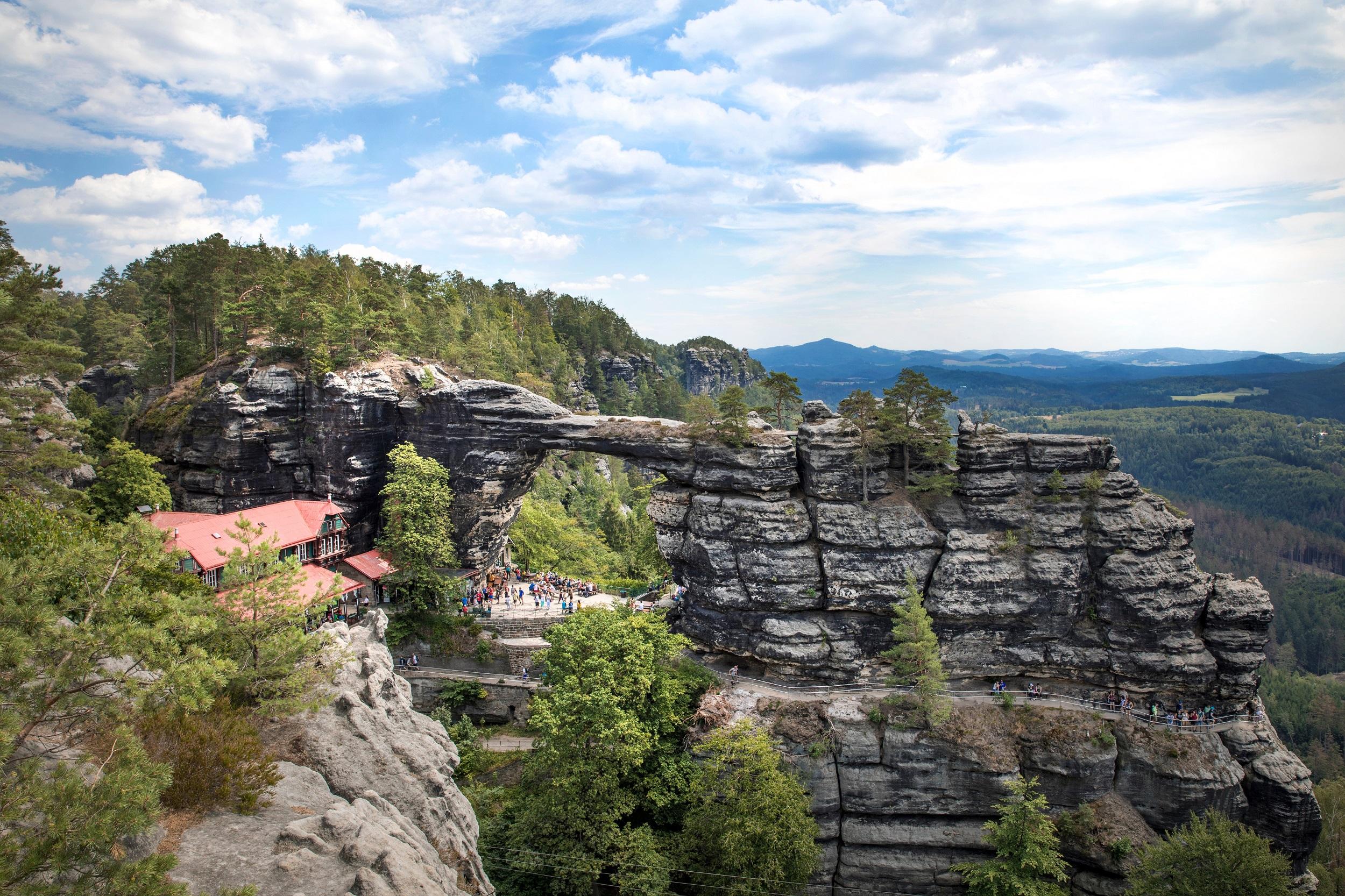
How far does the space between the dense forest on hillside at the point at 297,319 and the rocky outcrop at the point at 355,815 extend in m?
24.7

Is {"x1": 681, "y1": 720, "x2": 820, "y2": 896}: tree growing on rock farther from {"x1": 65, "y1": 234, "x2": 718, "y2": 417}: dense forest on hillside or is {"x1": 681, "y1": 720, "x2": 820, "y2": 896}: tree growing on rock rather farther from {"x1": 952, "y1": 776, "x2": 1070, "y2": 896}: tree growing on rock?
{"x1": 65, "y1": 234, "x2": 718, "y2": 417}: dense forest on hillside

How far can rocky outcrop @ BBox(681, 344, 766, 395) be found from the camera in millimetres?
135875

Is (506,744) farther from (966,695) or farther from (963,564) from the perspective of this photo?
(963,564)

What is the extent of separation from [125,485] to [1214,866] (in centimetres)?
5094

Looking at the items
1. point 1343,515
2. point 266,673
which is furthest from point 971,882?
point 1343,515

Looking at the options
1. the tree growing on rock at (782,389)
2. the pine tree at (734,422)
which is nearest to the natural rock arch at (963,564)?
the pine tree at (734,422)

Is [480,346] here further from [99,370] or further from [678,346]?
[678,346]

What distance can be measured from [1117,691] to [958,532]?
34.7 ft

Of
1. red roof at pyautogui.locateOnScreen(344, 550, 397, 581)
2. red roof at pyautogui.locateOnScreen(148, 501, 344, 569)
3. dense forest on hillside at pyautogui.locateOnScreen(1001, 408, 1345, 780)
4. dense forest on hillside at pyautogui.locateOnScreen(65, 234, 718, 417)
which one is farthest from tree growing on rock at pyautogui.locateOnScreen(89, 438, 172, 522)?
dense forest on hillside at pyautogui.locateOnScreen(1001, 408, 1345, 780)

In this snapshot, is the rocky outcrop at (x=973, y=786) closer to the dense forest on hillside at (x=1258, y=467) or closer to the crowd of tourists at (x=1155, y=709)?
the crowd of tourists at (x=1155, y=709)

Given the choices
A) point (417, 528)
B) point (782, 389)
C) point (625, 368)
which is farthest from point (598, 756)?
point (625, 368)

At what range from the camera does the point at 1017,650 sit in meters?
32.8

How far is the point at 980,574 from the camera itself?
32469mm

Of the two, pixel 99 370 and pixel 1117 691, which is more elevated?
pixel 99 370
